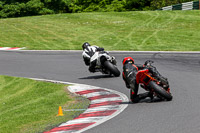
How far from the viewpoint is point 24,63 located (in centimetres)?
1986

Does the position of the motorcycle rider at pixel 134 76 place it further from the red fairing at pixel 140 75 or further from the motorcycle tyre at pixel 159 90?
the motorcycle tyre at pixel 159 90

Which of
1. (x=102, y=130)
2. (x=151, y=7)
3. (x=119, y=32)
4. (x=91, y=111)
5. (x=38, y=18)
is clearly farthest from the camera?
(x=151, y=7)

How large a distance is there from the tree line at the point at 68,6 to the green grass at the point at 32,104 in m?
43.9

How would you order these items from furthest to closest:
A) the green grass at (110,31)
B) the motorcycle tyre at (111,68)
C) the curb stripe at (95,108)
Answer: the green grass at (110,31) < the motorcycle tyre at (111,68) < the curb stripe at (95,108)

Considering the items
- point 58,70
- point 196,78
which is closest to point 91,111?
point 196,78

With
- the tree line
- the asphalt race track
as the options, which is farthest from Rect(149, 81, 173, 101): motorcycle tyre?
the tree line

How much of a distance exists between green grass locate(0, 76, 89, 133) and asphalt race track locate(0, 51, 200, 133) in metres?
1.16

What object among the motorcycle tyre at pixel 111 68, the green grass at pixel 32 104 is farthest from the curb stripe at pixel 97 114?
Answer: the motorcycle tyre at pixel 111 68

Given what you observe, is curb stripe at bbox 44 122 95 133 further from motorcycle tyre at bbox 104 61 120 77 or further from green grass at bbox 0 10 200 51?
green grass at bbox 0 10 200 51

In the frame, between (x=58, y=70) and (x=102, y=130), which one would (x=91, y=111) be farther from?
(x=58, y=70)

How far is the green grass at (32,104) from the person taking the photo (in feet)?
27.5

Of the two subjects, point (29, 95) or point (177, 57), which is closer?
point (29, 95)

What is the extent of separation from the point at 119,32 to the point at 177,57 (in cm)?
1283

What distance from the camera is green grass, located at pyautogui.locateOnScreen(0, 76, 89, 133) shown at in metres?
8.39
